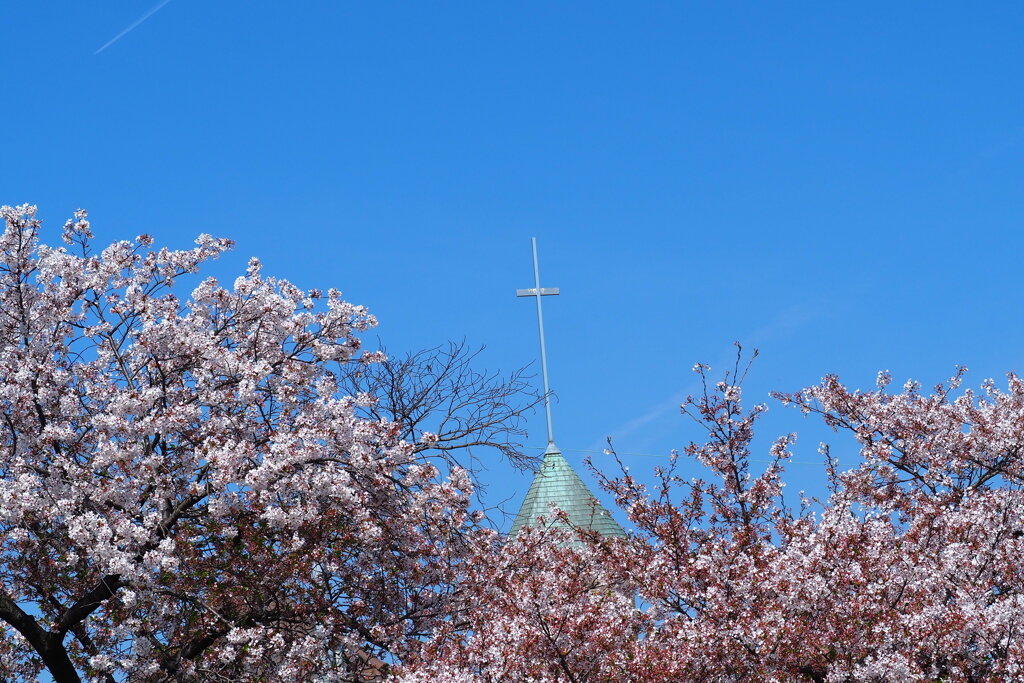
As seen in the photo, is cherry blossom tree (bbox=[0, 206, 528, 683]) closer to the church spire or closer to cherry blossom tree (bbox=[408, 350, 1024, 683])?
cherry blossom tree (bbox=[408, 350, 1024, 683])

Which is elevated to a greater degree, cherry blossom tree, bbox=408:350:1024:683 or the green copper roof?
the green copper roof

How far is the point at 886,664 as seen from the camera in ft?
37.8

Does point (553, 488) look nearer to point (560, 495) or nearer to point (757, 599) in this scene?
point (560, 495)

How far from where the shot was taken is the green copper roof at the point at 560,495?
136 feet

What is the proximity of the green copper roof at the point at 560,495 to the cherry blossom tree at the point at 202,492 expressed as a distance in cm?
2514

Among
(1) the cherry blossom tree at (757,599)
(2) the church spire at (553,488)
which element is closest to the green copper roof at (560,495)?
(2) the church spire at (553,488)

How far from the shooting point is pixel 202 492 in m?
14.0

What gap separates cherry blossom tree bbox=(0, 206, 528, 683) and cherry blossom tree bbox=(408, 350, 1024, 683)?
1510 millimetres

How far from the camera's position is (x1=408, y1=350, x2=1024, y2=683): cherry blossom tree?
1215cm

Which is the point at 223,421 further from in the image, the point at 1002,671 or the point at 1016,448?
the point at 1016,448

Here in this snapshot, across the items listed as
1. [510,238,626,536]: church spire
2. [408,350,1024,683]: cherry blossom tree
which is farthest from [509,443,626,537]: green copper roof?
[408,350,1024,683]: cherry blossom tree

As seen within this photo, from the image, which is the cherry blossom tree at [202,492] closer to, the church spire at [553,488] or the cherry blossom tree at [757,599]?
the cherry blossom tree at [757,599]

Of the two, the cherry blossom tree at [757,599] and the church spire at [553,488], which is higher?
the church spire at [553,488]

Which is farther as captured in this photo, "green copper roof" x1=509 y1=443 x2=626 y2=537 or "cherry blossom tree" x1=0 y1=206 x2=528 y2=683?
"green copper roof" x1=509 y1=443 x2=626 y2=537
